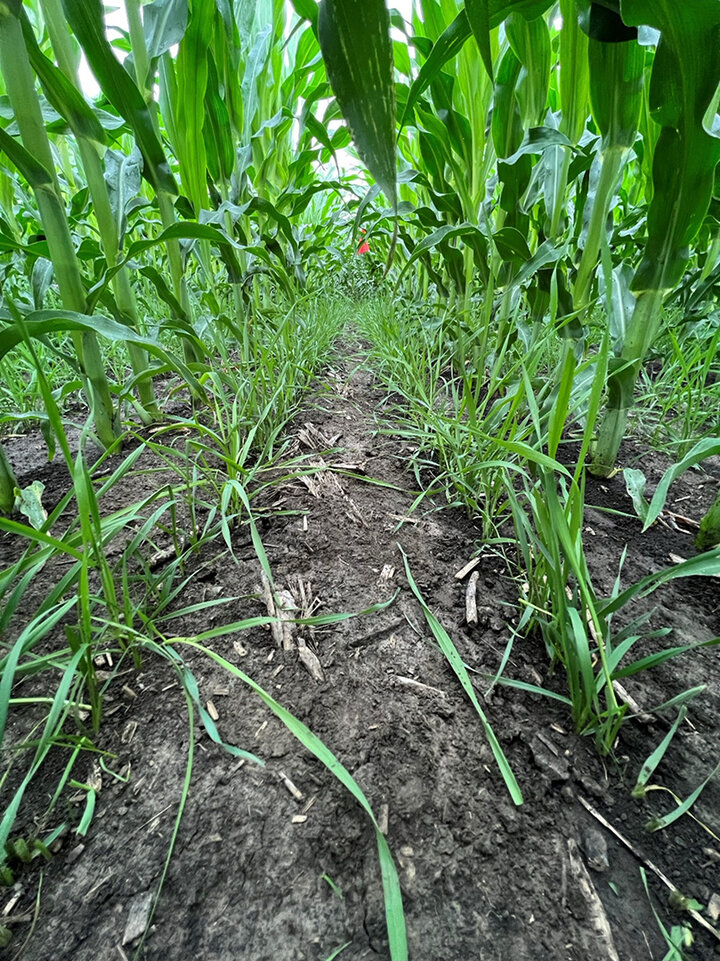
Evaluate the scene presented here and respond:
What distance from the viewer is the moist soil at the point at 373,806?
12.0 inches

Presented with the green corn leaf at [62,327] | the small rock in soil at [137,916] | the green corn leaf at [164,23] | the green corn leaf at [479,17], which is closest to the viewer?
the small rock in soil at [137,916]

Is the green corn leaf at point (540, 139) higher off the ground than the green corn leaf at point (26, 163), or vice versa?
the green corn leaf at point (540, 139)

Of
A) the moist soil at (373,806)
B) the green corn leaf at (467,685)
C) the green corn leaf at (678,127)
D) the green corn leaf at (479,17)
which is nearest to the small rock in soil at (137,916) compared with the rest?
the moist soil at (373,806)

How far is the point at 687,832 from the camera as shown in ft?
1.17

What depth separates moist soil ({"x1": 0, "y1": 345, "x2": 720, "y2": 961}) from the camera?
305mm

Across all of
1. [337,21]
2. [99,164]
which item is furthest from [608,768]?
[99,164]

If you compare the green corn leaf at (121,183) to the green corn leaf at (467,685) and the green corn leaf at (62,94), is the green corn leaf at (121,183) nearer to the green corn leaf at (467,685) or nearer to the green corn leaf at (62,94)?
the green corn leaf at (62,94)

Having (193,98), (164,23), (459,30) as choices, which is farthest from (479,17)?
(193,98)

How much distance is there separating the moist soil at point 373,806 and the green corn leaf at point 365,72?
443mm

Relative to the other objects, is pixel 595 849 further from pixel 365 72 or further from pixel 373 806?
pixel 365 72

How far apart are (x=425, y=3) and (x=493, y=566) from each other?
52.4 inches

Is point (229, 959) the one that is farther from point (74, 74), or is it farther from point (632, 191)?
point (632, 191)

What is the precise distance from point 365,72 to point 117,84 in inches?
29.0

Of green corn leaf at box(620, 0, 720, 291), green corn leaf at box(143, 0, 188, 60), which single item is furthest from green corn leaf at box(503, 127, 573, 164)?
green corn leaf at box(143, 0, 188, 60)
